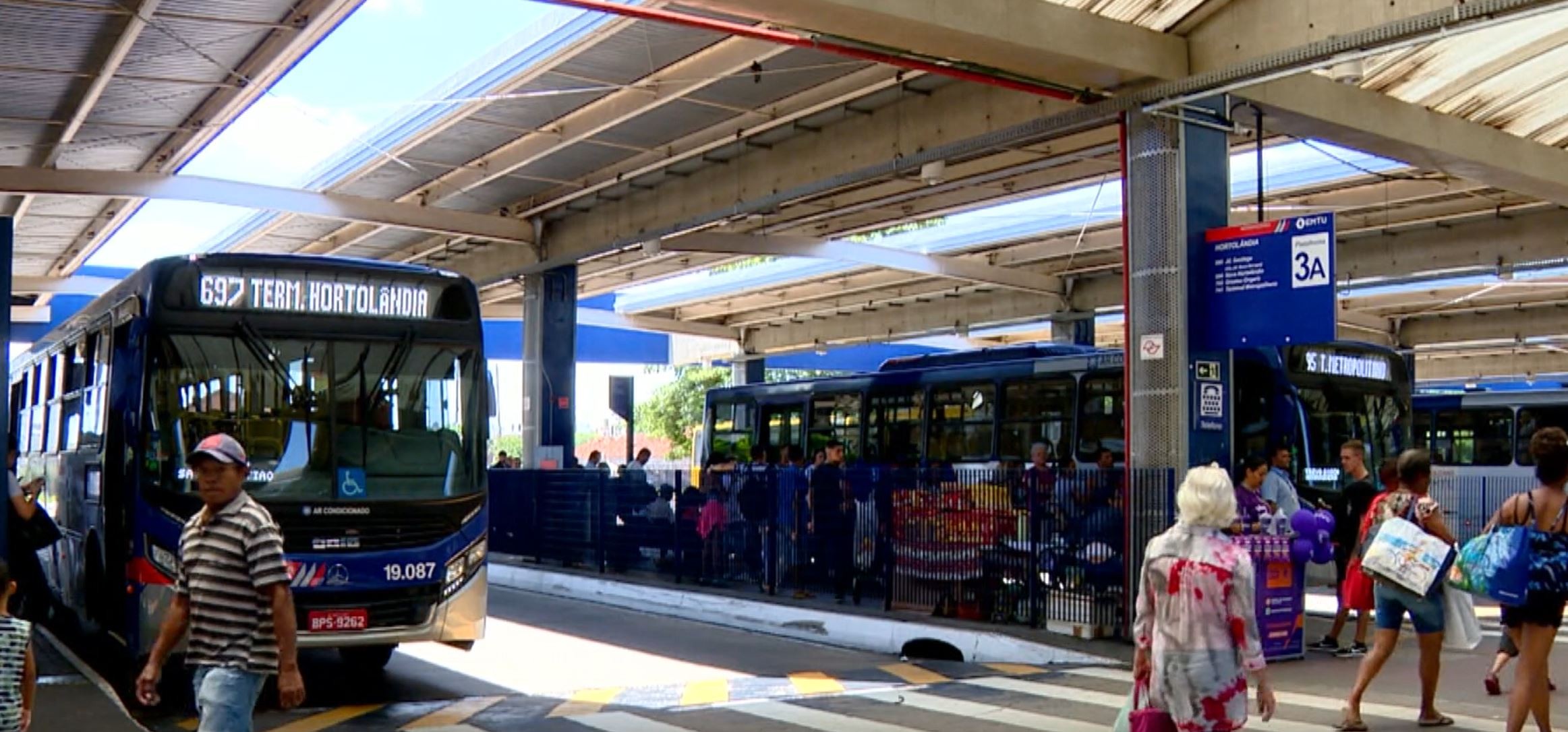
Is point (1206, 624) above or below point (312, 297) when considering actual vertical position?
below

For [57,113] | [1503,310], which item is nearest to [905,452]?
[57,113]

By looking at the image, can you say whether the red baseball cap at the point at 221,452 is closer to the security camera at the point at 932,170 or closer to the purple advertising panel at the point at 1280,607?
the purple advertising panel at the point at 1280,607

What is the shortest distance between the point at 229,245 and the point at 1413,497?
25.6 metres

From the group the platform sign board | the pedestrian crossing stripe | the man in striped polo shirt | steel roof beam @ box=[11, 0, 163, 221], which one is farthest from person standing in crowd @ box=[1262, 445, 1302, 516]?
steel roof beam @ box=[11, 0, 163, 221]

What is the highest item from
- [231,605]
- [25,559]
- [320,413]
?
[320,413]

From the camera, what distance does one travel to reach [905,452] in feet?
78.6

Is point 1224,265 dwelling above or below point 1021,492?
above

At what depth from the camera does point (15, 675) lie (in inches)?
236

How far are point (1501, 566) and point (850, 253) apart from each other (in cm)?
2163

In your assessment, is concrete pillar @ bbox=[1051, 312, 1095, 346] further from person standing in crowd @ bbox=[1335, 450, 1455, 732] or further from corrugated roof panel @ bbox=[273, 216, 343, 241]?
person standing in crowd @ bbox=[1335, 450, 1455, 732]

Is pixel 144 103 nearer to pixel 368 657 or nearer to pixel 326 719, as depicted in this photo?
pixel 368 657

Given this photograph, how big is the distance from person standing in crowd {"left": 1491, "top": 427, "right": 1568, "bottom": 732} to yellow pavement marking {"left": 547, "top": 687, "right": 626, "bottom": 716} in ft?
20.3

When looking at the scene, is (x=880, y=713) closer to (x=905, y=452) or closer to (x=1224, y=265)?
(x=1224, y=265)

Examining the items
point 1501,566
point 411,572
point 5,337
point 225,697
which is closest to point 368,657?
point 411,572
